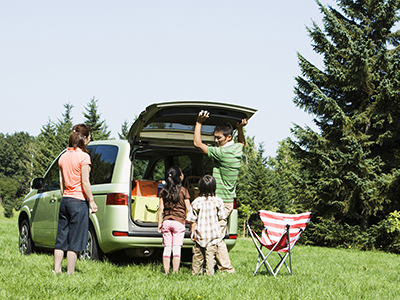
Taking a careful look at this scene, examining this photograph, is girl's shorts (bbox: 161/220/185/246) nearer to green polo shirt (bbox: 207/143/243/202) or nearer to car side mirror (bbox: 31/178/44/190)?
green polo shirt (bbox: 207/143/243/202)

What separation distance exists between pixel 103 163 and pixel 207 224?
1931mm

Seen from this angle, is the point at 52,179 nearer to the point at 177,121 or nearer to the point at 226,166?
the point at 177,121

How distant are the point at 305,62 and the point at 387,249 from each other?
785cm

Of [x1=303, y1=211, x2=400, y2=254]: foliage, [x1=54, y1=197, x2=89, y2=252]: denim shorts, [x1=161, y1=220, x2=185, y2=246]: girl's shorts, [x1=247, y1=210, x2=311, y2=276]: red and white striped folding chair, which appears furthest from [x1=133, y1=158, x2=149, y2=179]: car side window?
[x1=303, y1=211, x2=400, y2=254]: foliage

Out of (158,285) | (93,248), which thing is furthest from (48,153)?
(158,285)

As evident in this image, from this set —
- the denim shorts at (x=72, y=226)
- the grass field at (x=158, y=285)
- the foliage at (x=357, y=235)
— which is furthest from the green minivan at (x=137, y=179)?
the foliage at (x=357, y=235)

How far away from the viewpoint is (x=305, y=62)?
→ 62.7 feet

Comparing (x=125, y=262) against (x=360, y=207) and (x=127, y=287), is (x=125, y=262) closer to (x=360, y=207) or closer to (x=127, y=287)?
(x=127, y=287)

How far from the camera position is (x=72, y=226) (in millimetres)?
5266

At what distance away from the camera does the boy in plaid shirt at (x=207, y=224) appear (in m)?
5.75

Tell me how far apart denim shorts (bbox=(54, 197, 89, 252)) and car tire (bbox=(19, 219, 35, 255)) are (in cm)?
296

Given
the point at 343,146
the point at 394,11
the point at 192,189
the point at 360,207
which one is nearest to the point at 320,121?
the point at 343,146

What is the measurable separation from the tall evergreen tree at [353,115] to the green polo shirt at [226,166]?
1182 cm

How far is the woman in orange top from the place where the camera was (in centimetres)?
524
